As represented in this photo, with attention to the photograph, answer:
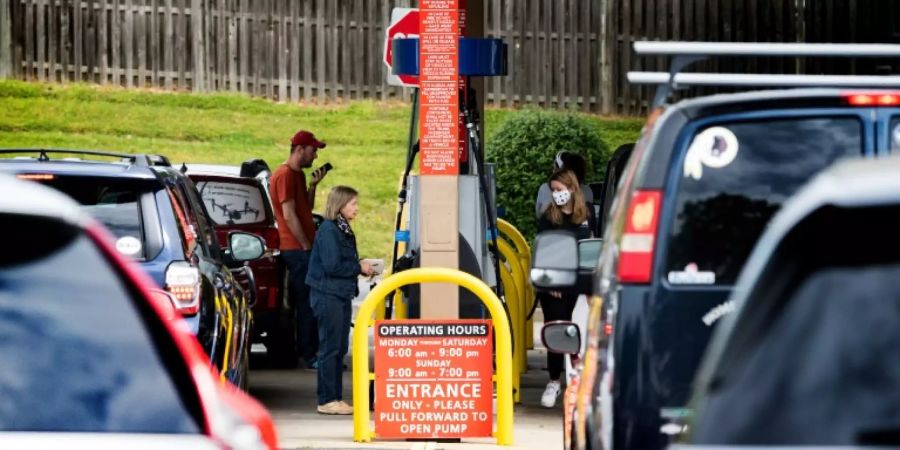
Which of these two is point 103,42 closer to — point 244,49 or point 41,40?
point 41,40

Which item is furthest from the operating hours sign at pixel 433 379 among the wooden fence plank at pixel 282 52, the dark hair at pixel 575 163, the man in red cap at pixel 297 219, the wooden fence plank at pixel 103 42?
the wooden fence plank at pixel 103 42

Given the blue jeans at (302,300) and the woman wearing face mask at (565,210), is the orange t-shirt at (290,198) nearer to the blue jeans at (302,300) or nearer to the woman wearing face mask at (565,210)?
the blue jeans at (302,300)

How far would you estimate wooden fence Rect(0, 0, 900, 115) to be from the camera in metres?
34.2

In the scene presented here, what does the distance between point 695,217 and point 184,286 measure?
3.90 meters

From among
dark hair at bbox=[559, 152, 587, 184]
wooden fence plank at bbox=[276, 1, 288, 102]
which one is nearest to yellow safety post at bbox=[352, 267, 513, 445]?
dark hair at bbox=[559, 152, 587, 184]

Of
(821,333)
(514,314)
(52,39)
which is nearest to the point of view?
(821,333)

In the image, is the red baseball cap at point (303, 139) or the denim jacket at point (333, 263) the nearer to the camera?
the denim jacket at point (333, 263)

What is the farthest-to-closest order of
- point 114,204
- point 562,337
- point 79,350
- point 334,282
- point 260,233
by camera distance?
point 260,233
point 334,282
point 114,204
point 562,337
point 79,350

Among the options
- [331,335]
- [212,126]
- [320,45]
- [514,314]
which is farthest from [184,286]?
[320,45]

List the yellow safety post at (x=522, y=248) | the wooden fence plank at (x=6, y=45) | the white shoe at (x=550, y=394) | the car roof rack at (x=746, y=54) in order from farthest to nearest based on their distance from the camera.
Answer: the wooden fence plank at (x=6, y=45) < the yellow safety post at (x=522, y=248) < the white shoe at (x=550, y=394) < the car roof rack at (x=746, y=54)

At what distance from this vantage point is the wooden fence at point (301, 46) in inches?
1346

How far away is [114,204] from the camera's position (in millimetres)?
9875

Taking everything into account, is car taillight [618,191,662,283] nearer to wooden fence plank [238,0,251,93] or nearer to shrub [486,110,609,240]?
shrub [486,110,609,240]

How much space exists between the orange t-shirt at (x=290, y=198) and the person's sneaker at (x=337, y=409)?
3.20 m
